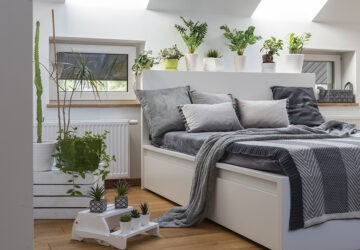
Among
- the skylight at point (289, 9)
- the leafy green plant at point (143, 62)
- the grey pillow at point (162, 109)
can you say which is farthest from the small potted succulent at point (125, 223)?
the skylight at point (289, 9)

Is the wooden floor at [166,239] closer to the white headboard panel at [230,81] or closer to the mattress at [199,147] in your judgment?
the mattress at [199,147]

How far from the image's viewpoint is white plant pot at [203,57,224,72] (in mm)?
4391

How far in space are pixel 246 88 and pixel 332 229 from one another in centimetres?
234

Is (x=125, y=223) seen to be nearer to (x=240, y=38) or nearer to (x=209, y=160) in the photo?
(x=209, y=160)

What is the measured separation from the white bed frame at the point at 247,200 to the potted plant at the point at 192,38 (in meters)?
0.40

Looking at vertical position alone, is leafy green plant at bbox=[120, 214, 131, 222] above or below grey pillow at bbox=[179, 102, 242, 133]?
below

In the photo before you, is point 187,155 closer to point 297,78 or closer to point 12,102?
point 297,78

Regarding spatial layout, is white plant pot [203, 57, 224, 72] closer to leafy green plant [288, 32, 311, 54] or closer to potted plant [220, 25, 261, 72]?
potted plant [220, 25, 261, 72]

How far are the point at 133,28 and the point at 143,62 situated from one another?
16.9 inches

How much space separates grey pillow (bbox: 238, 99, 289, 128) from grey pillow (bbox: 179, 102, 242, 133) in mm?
237

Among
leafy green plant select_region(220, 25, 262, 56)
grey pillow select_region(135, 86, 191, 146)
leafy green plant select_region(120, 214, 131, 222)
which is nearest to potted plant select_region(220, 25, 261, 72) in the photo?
leafy green plant select_region(220, 25, 262, 56)

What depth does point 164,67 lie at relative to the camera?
174 inches

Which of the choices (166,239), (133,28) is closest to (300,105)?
(133,28)

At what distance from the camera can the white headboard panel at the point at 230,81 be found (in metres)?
4.20
